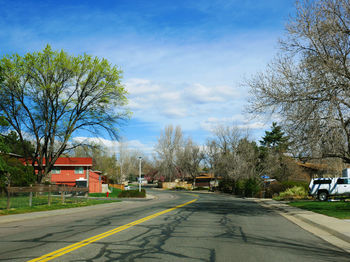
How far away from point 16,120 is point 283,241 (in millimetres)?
32545

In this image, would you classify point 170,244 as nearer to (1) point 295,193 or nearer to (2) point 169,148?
(1) point 295,193

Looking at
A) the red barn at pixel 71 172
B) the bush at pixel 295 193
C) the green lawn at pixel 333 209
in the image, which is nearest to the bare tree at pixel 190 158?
the red barn at pixel 71 172

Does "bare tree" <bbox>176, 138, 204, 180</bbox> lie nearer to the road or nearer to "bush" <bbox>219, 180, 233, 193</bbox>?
"bush" <bbox>219, 180, 233, 193</bbox>

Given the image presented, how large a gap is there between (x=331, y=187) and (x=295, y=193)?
4578 mm

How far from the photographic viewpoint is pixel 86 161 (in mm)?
52312

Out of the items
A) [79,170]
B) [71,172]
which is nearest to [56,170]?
[71,172]

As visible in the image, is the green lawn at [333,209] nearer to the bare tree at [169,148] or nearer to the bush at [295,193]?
the bush at [295,193]

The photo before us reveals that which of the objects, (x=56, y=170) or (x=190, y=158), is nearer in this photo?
(x=56, y=170)

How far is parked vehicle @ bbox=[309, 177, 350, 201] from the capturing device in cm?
3019

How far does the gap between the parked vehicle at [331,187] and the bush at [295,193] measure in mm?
2865

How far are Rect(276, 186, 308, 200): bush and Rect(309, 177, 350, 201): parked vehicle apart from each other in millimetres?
2865

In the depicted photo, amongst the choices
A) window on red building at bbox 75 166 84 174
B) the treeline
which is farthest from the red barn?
the treeline

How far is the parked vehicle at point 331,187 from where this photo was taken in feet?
99.0

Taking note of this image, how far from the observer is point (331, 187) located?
30.6m
